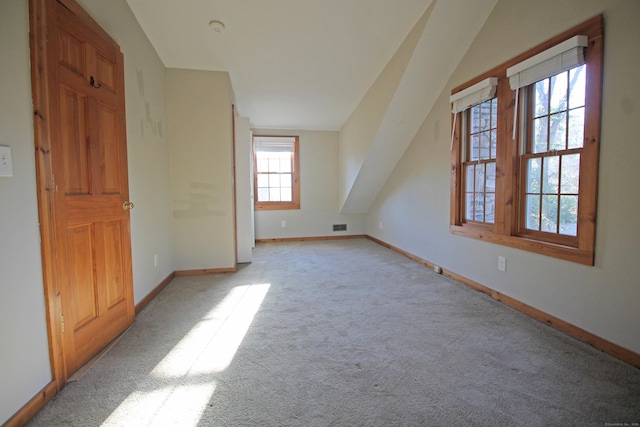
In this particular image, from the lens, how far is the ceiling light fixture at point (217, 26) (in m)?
2.60

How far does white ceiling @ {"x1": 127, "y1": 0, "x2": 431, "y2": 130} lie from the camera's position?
8.05 ft

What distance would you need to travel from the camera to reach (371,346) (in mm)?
1903

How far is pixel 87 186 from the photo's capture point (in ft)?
5.89

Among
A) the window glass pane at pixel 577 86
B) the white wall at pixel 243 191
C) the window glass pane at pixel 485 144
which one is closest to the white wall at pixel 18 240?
the white wall at pixel 243 191

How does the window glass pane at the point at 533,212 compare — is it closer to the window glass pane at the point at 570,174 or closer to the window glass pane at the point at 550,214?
the window glass pane at the point at 550,214

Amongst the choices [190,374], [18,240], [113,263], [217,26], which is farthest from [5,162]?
[217,26]

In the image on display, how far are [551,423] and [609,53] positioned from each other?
2045 millimetres

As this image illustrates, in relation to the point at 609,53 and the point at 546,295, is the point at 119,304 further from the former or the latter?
the point at 609,53

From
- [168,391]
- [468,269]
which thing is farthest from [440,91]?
[168,391]

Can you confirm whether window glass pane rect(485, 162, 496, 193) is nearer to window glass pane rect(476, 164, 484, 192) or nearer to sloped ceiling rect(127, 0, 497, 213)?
window glass pane rect(476, 164, 484, 192)

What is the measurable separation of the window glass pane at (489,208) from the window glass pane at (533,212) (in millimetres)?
383

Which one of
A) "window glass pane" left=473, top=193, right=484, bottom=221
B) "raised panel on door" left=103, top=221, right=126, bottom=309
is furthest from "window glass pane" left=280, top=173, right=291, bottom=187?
"raised panel on door" left=103, top=221, right=126, bottom=309

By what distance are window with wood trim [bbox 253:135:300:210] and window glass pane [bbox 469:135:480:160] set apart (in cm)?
351

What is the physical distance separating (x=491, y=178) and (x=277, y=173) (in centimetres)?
405
